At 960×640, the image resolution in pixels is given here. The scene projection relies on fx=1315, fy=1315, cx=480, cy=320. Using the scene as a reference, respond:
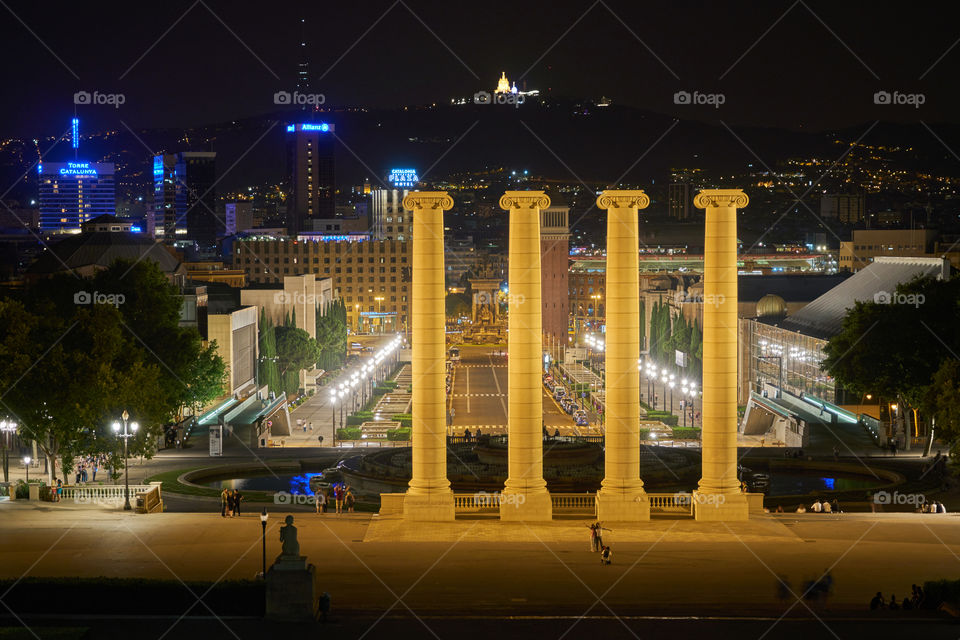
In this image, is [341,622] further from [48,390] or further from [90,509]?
[48,390]

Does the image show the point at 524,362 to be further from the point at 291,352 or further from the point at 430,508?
the point at 291,352

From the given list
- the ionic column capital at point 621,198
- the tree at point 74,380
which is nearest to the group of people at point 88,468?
the tree at point 74,380

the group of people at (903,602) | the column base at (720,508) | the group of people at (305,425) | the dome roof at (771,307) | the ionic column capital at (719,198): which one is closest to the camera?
the group of people at (903,602)

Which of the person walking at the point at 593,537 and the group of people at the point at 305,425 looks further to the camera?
the group of people at the point at 305,425

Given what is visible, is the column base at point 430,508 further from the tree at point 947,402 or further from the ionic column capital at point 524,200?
the tree at point 947,402

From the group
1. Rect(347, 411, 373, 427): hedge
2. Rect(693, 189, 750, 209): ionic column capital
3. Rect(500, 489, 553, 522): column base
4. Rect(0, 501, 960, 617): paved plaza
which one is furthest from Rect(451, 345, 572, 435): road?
Rect(693, 189, 750, 209): ionic column capital
